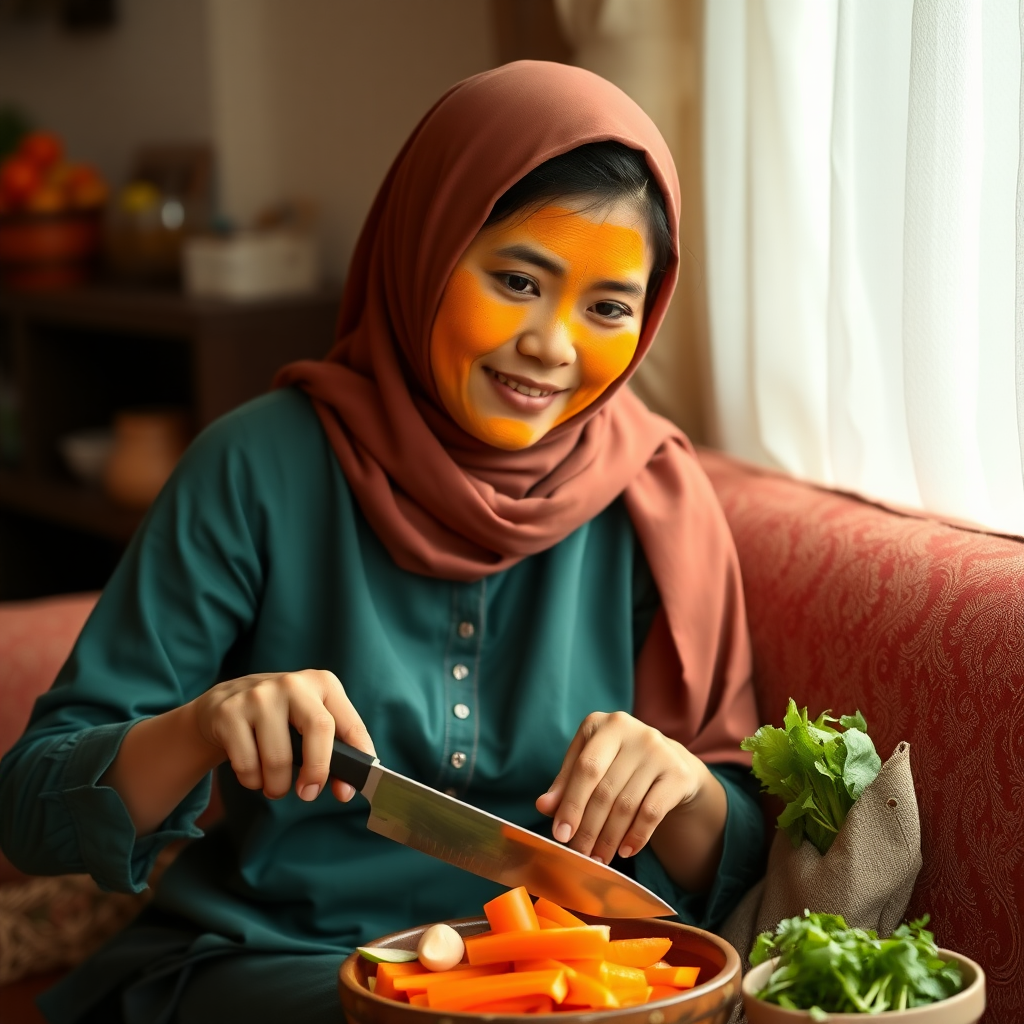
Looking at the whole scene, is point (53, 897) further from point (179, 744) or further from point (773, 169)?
point (773, 169)

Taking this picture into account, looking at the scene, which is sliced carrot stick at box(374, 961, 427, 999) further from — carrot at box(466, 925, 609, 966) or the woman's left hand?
the woman's left hand

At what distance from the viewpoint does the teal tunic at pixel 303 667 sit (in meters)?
1.29

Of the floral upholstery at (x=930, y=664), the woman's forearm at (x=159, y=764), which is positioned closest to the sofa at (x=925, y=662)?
the floral upholstery at (x=930, y=664)

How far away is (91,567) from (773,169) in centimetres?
273

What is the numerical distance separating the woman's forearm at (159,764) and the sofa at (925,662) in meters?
0.46

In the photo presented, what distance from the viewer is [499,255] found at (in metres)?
1.25

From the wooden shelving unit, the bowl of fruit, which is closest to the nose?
the wooden shelving unit

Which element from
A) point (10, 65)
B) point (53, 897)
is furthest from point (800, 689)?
point (10, 65)

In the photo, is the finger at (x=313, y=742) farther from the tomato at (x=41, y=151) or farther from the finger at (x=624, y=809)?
the tomato at (x=41, y=151)

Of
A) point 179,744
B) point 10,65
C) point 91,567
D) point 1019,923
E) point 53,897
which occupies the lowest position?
point 91,567

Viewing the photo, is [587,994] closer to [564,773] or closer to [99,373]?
[564,773]

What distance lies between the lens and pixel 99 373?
12.0 ft

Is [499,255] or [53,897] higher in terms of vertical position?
[499,255]

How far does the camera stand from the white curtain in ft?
4.58
